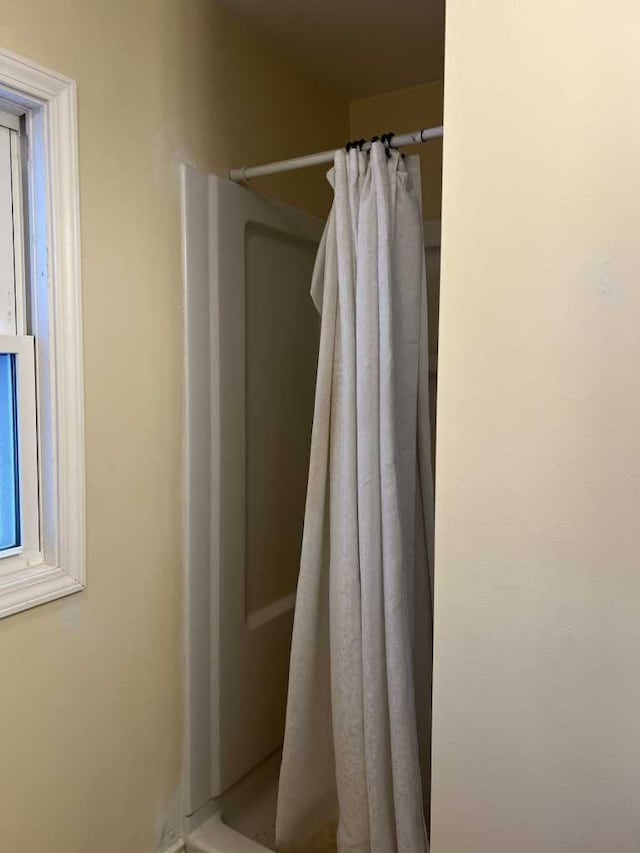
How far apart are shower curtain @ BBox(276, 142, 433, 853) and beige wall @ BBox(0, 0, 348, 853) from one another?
0.31m

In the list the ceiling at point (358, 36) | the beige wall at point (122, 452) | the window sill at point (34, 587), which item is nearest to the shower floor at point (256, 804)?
the beige wall at point (122, 452)

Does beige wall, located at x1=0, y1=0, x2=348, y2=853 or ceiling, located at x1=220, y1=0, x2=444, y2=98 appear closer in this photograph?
beige wall, located at x1=0, y1=0, x2=348, y2=853

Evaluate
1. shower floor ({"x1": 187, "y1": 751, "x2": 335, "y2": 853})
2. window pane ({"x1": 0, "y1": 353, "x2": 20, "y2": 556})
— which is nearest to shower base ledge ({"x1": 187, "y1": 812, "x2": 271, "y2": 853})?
shower floor ({"x1": 187, "y1": 751, "x2": 335, "y2": 853})

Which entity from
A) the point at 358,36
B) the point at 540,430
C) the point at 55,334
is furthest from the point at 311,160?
the point at 540,430

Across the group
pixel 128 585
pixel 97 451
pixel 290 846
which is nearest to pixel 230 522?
pixel 128 585

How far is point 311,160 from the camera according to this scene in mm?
1357

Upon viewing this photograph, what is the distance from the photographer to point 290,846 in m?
1.47

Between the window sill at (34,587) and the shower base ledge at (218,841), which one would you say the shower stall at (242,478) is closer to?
the shower base ledge at (218,841)

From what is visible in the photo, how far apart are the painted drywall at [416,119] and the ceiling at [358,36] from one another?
0.04 metres

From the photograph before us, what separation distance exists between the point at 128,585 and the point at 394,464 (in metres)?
0.60

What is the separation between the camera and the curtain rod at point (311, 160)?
4.03ft

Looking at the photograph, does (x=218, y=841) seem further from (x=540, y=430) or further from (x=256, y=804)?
(x=540, y=430)

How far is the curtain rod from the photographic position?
4.03 feet

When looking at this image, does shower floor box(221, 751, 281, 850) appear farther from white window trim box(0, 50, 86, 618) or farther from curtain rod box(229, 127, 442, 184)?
curtain rod box(229, 127, 442, 184)
